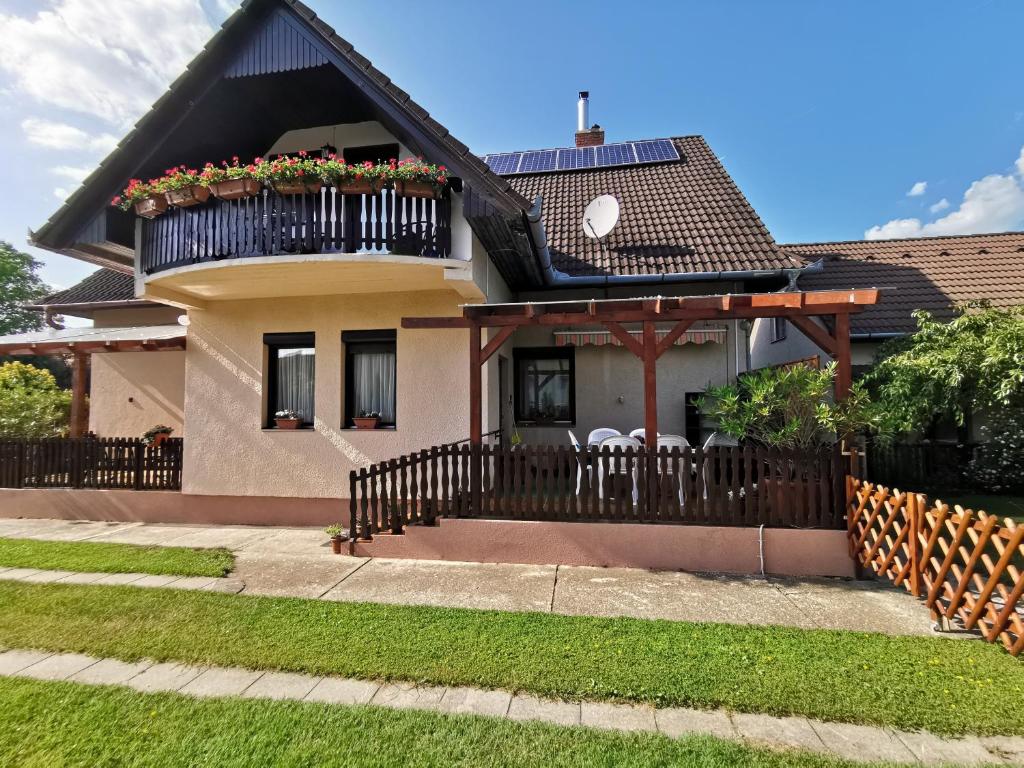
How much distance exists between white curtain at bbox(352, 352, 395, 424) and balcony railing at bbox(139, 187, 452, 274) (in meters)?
2.47

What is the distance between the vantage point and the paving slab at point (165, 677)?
12.3 feet

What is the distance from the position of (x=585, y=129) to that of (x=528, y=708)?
1914cm

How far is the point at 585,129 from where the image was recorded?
17.7m

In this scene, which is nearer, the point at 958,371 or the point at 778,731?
the point at 778,731

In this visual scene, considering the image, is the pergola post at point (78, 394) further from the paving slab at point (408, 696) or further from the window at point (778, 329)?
the window at point (778, 329)

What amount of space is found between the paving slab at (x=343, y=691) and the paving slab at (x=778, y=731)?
9.00 ft

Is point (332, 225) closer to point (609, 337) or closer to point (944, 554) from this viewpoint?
point (609, 337)

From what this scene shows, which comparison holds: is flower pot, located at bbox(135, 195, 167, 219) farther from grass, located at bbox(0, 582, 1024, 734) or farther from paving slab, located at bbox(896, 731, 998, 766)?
paving slab, located at bbox(896, 731, 998, 766)

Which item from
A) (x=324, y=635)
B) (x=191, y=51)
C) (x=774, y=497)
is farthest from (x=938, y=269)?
(x=191, y=51)

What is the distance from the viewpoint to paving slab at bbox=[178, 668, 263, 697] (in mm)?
3646

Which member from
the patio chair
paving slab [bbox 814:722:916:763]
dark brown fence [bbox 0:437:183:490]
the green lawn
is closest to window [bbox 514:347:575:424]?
the patio chair

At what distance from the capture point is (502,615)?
4836mm

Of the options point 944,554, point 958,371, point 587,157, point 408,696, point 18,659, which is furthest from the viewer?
point 587,157

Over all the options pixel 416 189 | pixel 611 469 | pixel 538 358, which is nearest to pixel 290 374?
pixel 416 189
